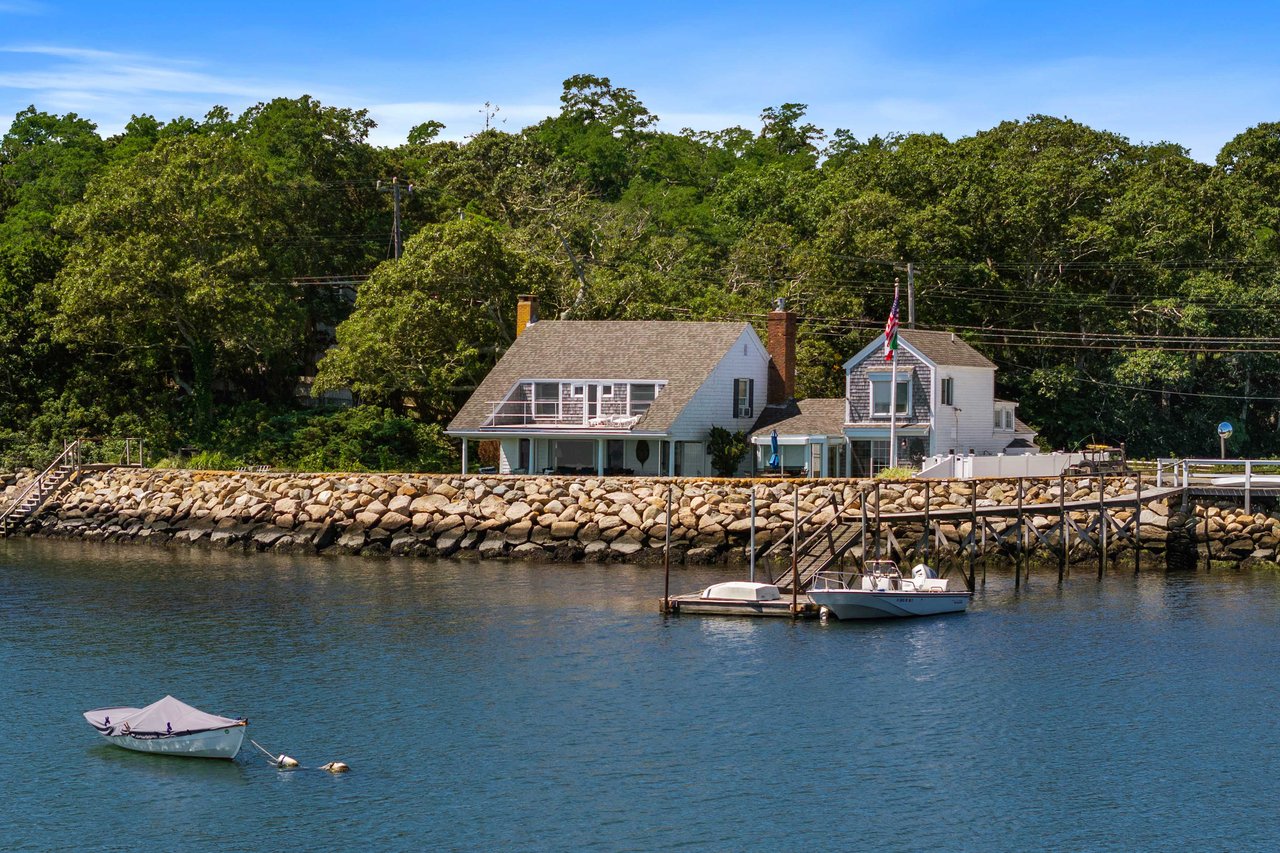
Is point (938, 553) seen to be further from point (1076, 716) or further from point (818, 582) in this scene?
point (1076, 716)

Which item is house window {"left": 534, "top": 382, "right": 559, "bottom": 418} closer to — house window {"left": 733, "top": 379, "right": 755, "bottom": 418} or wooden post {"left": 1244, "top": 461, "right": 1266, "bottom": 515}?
house window {"left": 733, "top": 379, "right": 755, "bottom": 418}

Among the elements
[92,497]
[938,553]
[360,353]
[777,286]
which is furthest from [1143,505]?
[92,497]

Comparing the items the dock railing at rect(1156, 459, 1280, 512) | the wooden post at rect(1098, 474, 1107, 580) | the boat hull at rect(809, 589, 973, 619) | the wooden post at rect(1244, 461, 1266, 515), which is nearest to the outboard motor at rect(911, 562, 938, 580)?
the boat hull at rect(809, 589, 973, 619)

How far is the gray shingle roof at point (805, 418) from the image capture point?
62875mm

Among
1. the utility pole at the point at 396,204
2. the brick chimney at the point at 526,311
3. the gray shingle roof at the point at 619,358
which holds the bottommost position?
the gray shingle roof at the point at 619,358

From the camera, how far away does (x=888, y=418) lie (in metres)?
62.4

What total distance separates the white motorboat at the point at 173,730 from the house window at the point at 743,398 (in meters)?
37.8

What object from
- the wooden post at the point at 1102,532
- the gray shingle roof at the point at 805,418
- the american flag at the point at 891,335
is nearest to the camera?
the wooden post at the point at 1102,532

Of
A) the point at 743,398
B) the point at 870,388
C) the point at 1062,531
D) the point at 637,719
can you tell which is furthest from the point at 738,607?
the point at 743,398

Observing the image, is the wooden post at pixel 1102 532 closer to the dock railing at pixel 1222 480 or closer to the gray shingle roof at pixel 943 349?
the dock railing at pixel 1222 480

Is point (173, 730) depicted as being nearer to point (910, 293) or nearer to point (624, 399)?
point (624, 399)

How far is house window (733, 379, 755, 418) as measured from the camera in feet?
212

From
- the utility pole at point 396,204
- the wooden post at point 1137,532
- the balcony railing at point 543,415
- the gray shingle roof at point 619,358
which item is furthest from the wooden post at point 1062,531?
the utility pole at point 396,204

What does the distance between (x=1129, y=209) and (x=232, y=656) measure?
53.8 m
